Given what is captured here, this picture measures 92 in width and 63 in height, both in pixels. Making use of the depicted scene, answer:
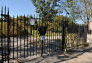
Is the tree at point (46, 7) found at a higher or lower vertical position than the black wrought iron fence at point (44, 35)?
higher

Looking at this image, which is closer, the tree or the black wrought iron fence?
the black wrought iron fence

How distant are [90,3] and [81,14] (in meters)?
4.27

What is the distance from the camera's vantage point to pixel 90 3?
116 feet

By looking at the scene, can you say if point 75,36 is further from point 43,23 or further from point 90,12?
point 90,12

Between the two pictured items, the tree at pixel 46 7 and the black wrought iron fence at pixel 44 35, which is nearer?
the black wrought iron fence at pixel 44 35

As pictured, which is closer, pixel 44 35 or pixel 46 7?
pixel 44 35

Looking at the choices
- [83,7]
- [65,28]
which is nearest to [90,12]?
[83,7]

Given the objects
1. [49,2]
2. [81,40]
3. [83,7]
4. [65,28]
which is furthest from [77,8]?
[65,28]

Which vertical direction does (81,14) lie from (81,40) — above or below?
above

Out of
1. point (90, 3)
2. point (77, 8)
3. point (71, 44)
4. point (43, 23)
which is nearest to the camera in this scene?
point (43, 23)

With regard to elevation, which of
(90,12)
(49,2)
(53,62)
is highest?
(49,2)

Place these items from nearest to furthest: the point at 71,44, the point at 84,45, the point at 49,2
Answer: the point at 71,44
the point at 84,45
the point at 49,2

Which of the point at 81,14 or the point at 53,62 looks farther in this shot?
the point at 81,14

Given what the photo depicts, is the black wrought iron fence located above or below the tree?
below
